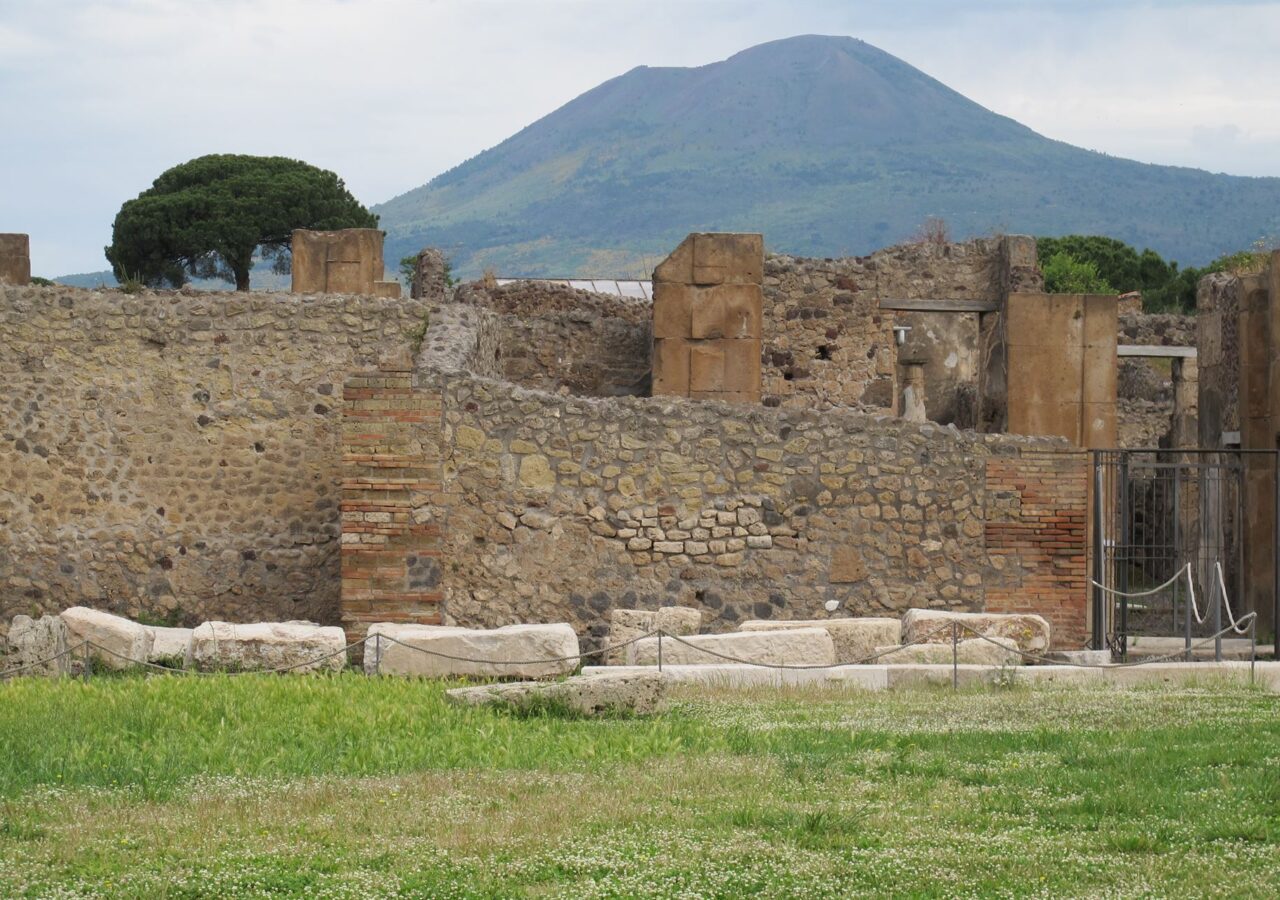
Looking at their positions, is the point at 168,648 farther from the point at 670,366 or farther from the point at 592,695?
the point at 670,366

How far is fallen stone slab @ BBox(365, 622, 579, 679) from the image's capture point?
11.8 meters

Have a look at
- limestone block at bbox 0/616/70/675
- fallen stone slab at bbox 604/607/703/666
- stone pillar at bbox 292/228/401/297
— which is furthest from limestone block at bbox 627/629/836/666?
stone pillar at bbox 292/228/401/297

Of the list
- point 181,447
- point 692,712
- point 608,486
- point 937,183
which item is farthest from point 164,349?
point 937,183

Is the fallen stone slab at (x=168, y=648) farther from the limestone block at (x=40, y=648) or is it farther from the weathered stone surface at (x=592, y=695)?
the weathered stone surface at (x=592, y=695)

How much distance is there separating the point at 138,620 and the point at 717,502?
15.2ft

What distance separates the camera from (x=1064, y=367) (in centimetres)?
1955

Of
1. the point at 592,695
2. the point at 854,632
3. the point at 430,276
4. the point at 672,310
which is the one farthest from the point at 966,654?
the point at 430,276

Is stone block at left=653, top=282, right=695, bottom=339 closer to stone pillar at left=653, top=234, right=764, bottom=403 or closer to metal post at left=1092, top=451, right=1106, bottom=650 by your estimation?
stone pillar at left=653, top=234, right=764, bottom=403

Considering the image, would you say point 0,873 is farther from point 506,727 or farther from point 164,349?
point 164,349

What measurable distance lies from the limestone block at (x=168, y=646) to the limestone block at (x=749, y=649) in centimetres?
292

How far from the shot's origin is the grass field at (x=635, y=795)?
21.6ft

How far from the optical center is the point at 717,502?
46.7ft

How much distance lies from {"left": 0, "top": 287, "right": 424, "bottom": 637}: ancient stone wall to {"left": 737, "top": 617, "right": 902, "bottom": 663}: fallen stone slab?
3892 millimetres

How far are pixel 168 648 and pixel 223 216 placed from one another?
3535 centimetres
